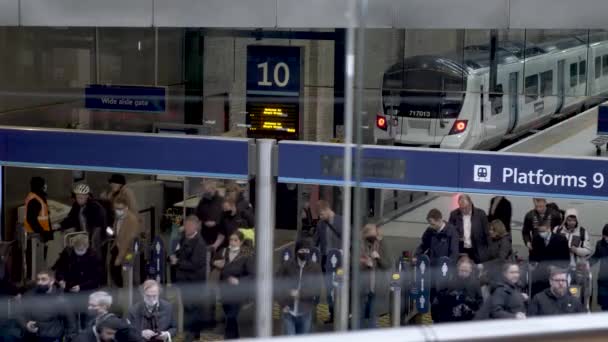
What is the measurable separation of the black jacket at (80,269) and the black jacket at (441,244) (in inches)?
88.0

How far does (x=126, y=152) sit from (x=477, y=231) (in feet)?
8.10

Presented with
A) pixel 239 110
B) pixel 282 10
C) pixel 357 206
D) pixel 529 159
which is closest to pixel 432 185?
pixel 529 159

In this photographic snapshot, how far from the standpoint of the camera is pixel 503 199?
7465 mm

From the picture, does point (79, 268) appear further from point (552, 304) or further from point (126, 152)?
point (552, 304)

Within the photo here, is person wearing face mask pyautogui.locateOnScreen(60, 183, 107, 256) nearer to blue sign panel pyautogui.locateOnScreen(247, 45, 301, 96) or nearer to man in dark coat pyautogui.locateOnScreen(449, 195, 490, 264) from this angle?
blue sign panel pyautogui.locateOnScreen(247, 45, 301, 96)

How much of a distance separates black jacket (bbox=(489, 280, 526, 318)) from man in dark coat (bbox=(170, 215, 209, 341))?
6.38 feet

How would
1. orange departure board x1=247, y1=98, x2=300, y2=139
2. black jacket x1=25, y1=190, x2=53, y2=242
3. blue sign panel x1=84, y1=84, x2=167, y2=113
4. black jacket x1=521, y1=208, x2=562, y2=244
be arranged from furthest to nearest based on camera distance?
blue sign panel x1=84, y1=84, x2=167, y2=113
orange departure board x1=247, y1=98, x2=300, y2=139
black jacket x1=25, y1=190, x2=53, y2=242
black jacket x1=521, y1=208, x2=562, y2=244

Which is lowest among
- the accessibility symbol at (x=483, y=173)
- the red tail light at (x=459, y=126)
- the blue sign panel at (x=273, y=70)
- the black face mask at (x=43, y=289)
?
the black face mask at (x=43, y=289)

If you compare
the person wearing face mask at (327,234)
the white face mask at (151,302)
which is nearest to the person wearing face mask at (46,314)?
the white face mask at (151,302)

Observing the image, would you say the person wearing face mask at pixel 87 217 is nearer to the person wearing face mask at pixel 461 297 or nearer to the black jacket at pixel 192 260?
the black jacket at pixel 192 260

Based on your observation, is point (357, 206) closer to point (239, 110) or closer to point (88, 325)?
point (88, 325)

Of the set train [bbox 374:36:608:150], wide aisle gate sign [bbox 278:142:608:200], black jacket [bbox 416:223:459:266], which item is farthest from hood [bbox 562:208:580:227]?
train [bbox 374:36:608:150]

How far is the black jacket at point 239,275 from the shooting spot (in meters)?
6.89

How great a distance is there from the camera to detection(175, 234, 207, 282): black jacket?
7.18m
